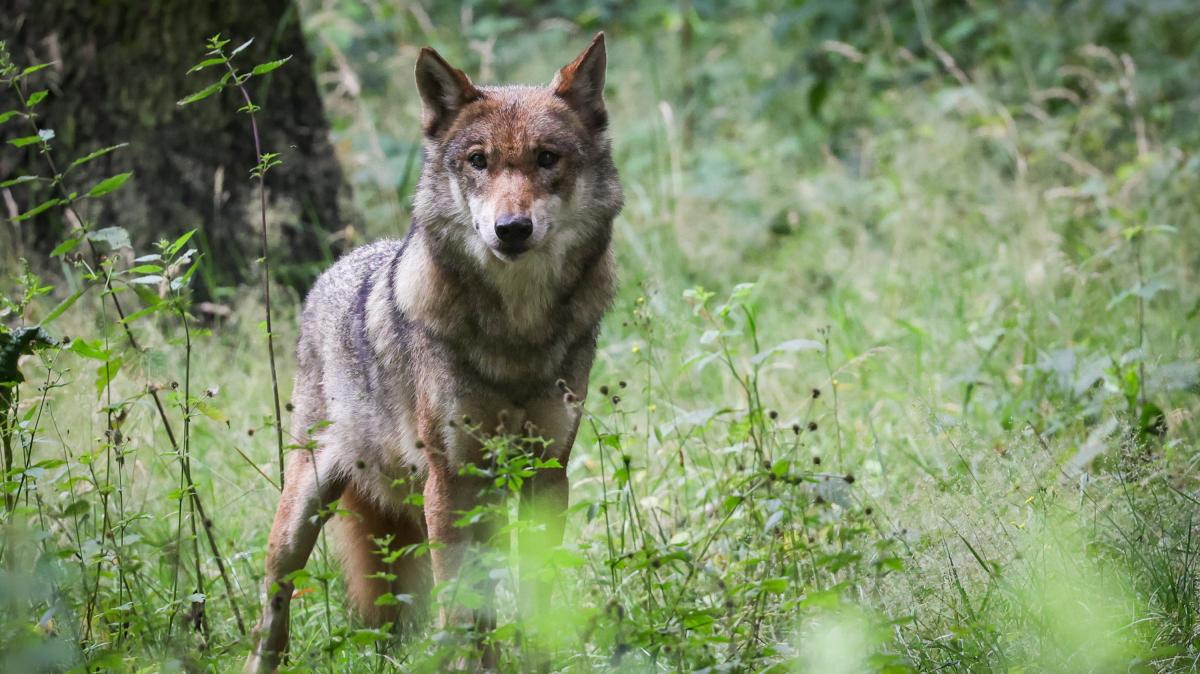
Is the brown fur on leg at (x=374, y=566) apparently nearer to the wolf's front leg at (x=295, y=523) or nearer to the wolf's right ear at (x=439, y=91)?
the wolf's front leg at (x=295, y=523)

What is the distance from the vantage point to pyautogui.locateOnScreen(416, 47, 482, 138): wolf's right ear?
11.7 ft

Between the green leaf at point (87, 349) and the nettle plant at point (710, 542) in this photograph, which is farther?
the green leaf at point (87, 349)

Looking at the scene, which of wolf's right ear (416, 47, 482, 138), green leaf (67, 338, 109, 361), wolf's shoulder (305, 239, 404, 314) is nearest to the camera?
green leaf (67, 338, 109, 361)

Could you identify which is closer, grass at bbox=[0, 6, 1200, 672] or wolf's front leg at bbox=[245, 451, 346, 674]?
grass at bbox=[0, 6, 1200, 672]

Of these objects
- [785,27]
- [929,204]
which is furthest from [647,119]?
[929,204]

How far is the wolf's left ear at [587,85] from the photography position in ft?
12.0

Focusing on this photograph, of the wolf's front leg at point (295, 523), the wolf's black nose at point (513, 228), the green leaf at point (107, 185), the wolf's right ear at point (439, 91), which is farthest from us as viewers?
the wolf's front leg at point (295, 523)

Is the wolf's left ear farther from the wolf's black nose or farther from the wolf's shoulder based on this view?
the wolf's shoulder

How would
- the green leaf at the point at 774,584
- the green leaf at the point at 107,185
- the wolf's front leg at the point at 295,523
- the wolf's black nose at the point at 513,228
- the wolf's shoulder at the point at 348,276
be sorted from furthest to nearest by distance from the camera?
the wolf's shoulder at the point at 348,276 < the wolf's front leg at the point at 295,523 < the wolf's black nose at the point at 513,228 < the green leaf at the point at 107,185 < the green leaf at the point at 774,584

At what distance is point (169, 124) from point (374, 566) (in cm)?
313

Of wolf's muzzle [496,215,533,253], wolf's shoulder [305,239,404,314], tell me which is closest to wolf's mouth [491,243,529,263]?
wolf's muzzle [496,215,533,253]

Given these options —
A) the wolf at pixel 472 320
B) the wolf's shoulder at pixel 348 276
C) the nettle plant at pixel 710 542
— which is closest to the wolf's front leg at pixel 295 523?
the wolf at pixel 472 320

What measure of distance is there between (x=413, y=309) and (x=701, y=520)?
1251mm

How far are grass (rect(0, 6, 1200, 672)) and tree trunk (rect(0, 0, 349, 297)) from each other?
46 centimetres
